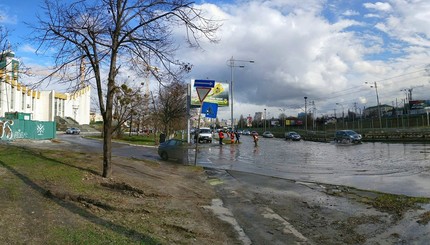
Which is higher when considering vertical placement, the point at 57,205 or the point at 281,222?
the point at 57,205

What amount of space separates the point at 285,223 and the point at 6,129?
29.9 m

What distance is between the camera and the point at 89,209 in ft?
22.7

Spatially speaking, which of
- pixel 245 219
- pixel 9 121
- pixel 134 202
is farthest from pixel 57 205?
pixel 9 121

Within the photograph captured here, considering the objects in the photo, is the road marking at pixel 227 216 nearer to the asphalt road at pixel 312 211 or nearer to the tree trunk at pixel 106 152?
the asphalt road at pixel 312 211

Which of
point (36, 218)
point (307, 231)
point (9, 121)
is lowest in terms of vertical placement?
point (307, 231)

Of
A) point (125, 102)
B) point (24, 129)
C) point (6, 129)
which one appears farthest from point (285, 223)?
point (24, 129)

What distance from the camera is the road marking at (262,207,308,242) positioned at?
679 cm

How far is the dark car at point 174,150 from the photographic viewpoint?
22.2 m

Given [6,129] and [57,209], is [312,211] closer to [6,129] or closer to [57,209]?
[57,209]

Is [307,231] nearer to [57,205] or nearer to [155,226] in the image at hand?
[155,226]

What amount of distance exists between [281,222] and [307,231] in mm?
718

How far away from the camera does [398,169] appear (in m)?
17.6

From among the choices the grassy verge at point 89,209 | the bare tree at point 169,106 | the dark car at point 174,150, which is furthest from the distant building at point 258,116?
the grassy verge at point 89,209

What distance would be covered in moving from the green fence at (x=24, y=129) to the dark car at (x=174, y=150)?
15858 millimetres
